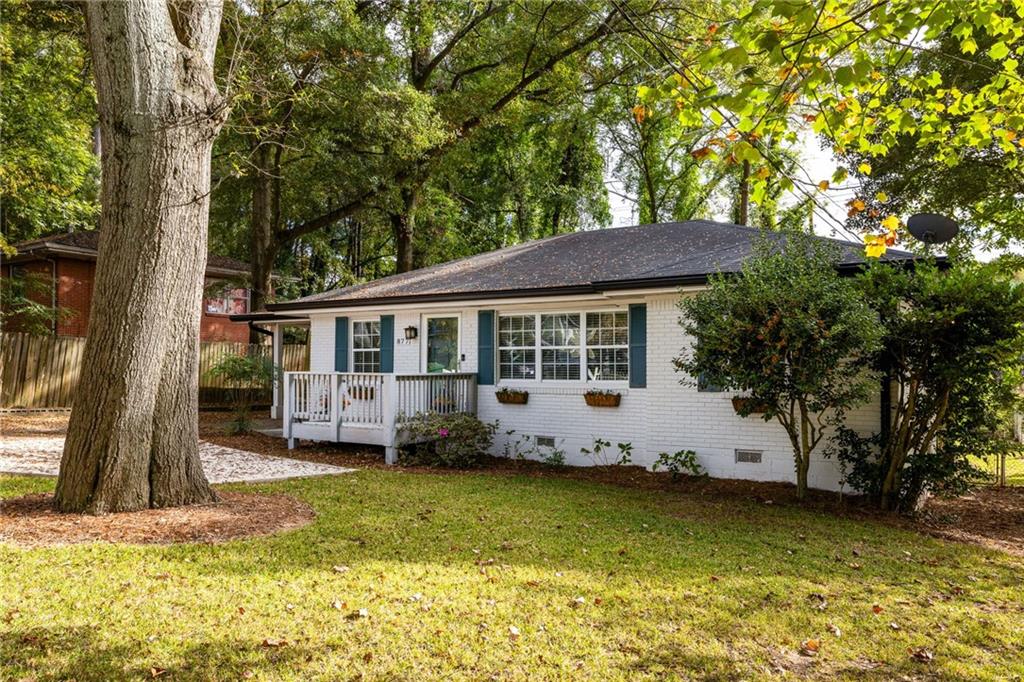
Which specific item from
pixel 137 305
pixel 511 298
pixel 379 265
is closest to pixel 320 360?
pixel 511 298

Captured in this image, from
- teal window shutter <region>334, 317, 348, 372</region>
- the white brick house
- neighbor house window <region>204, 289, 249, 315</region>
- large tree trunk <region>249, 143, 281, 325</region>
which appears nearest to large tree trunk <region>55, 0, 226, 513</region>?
the white brick house

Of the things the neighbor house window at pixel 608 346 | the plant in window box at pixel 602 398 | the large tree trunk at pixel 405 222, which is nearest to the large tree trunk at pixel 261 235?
the large tree trunk at pixel 405 222

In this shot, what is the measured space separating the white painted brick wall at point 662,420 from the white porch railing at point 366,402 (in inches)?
24.9

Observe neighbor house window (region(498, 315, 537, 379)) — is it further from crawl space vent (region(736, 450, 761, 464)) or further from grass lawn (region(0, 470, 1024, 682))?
grass lawn (region(0, 470, 1024, 682))

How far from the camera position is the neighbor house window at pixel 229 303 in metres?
24.6

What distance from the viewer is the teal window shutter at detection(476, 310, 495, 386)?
1175 cm

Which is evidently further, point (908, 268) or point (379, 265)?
point (379, 265)

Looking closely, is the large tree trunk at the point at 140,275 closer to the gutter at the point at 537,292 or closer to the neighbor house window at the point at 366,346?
the gutter at the point at 537,292

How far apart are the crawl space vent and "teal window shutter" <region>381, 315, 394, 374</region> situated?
6.69 meters

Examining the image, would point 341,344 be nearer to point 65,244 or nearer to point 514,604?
point 514,604

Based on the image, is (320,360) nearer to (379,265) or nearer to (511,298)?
(511,298)

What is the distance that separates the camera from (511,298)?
1116 cm

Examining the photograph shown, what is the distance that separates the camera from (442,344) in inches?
491

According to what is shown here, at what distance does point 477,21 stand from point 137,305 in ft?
54.9
